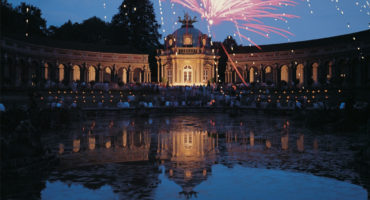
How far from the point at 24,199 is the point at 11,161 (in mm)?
2498

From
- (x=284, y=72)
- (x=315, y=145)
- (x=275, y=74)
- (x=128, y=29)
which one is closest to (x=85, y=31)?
→ (x=128, y=29)

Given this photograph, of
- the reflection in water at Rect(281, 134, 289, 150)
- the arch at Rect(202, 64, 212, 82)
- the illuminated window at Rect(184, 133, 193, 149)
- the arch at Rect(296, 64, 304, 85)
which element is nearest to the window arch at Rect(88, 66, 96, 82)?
the arch at Rect(202, 64, 212, 82)

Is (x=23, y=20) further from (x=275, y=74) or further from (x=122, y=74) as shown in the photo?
(x=275, y=74)

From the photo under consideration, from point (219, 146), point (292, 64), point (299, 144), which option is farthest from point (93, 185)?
point (292, 64)

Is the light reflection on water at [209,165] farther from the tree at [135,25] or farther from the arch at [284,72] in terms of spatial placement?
the tree at [135,25]

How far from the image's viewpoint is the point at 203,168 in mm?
11852

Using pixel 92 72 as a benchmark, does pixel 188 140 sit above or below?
below

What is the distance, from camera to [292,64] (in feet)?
204

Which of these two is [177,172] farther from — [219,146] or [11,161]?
[219,146]

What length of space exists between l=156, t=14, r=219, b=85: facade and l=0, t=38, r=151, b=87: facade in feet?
15.3

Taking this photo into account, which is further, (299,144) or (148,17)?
(148,17)

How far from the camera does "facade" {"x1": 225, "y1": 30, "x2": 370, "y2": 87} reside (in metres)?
49.0

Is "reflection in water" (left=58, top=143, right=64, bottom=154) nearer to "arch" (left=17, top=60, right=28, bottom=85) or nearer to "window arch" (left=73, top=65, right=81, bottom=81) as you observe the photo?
"arch" (left=17, top=60, right=28, bottom=85)

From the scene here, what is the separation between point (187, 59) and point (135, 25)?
1759 centimetres
